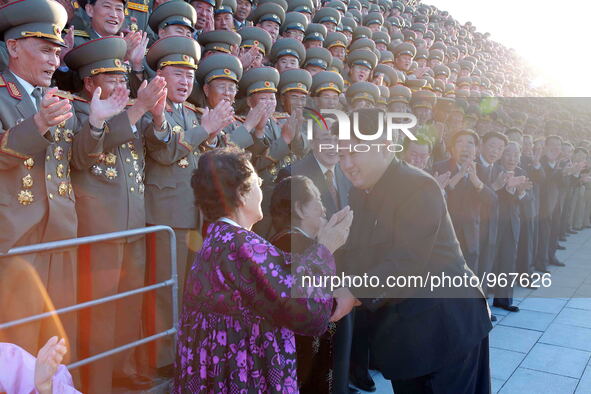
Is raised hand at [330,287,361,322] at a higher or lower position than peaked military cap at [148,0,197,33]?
lower

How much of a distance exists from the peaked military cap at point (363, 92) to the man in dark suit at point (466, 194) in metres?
1.65

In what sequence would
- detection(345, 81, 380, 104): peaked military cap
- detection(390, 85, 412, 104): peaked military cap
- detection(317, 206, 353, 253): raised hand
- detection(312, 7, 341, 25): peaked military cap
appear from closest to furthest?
detection(317, 206, 353, 253): raised hand
detection(345, 81, 380, 104): peaked military cap
detection(390, 85, 412, 104): peaked military cap
detection(312, 7, 341, 25): peaked military cap

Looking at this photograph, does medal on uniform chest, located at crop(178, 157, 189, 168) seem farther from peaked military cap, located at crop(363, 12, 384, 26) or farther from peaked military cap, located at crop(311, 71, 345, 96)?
peaked military cap, located at crop(363, 12, 384, 26)

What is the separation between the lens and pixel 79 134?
3168mm


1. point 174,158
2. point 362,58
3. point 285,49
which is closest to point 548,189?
point 362,58

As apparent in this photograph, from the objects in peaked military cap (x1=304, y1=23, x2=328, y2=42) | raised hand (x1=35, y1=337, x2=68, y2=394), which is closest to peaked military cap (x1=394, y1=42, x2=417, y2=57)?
peaked military cap (x1=304, y1=23, x2=328, y2=42)

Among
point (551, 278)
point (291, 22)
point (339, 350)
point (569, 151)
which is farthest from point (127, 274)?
point (569, 151)

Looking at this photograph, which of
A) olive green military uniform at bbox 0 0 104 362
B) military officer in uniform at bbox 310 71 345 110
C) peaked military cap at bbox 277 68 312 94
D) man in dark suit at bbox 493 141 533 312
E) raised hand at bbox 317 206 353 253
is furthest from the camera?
man in dark suit at bbox 493 141 533 312

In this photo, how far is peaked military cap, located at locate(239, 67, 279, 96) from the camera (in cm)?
520

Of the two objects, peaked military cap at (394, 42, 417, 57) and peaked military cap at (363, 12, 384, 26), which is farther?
peaked military cap at (363, 12, 384, 26)

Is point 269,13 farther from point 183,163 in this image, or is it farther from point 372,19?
point 372,19

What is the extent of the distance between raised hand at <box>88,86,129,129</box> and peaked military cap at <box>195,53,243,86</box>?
152cm

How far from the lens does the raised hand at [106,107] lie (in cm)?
312

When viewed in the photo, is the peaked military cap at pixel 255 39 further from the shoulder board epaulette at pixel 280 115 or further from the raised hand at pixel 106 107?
the raised hand at pixel 106 107
